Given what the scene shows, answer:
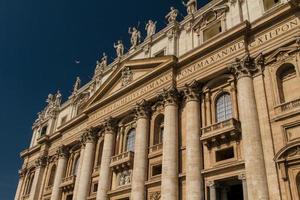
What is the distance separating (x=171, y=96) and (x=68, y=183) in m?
15.3

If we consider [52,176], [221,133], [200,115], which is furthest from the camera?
[52,176]

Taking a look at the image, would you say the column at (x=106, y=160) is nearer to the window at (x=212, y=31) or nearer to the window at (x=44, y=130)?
the window at (x=212, y=31)

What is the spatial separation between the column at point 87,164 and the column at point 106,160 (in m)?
2.36

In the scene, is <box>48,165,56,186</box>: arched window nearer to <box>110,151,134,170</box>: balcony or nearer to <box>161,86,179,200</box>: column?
<box>110,151,134,170</box>: balcony

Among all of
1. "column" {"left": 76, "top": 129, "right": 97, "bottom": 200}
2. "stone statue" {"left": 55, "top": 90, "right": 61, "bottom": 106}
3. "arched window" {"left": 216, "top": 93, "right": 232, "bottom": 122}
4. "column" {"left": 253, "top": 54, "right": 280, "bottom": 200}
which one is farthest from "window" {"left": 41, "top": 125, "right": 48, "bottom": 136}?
"column" {"left": 253, "top": 54, "right": 280, "bottom": 200}

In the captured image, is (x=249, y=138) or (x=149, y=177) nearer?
(x=249, y=138)

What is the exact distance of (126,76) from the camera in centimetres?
3228

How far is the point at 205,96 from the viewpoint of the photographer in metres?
25.1

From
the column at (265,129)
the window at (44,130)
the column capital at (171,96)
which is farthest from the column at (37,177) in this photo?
the column at (265,129)

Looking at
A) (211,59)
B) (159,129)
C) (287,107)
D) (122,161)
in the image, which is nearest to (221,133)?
(287,107)

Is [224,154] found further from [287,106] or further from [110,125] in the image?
[110,125]

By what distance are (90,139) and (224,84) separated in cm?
1518

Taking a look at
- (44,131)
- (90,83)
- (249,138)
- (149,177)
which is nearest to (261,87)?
(249,138)

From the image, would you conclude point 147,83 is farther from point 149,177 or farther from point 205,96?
point 149,177
